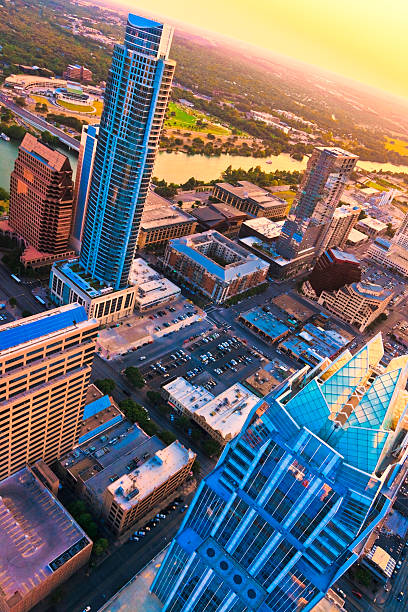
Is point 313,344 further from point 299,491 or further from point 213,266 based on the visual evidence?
point 299,491

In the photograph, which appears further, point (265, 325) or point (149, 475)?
point (265, 325)

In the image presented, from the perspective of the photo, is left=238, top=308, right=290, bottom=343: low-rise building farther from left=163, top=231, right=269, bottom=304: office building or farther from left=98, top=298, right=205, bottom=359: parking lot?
left=98, top=298, right=205, bottom=359: parking lot

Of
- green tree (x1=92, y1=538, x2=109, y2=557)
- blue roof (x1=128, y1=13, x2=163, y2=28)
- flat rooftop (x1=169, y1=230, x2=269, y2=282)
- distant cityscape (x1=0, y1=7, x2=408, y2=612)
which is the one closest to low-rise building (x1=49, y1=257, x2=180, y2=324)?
distant cityscape (x1=0, y1=7, x2=408, y2=612)

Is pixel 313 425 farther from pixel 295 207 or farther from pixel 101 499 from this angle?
pixel 295 207

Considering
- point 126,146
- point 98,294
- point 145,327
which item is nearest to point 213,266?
point 145,327

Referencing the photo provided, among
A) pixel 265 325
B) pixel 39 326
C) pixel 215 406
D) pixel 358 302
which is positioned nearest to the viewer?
pixel 39 326

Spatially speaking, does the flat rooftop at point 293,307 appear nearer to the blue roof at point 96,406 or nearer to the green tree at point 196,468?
the green tree at point 196,468

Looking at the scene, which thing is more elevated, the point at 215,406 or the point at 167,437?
the point at 215,406
